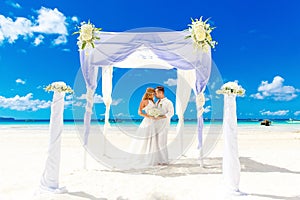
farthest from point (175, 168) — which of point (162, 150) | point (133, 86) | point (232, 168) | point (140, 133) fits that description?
point (133, 86)

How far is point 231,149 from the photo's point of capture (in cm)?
404

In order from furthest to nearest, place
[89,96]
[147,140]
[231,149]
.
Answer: [147,140]
[89,96]
[231,149]

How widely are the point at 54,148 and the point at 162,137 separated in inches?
110

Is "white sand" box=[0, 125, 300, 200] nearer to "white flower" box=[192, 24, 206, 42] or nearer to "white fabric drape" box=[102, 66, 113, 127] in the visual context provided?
"white fabric drape" box=[102, 66, 113, 127]

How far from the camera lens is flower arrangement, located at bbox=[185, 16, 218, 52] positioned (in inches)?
219

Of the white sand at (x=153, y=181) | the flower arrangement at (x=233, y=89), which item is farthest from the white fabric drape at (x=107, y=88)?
the flower arrangement at (x=233, y=89)

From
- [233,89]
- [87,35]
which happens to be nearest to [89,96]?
[87,35]

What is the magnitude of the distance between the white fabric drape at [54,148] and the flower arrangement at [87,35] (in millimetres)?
1980

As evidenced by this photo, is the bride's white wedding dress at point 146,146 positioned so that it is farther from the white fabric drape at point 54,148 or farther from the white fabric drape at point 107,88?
the white fabric drape at point 54,148

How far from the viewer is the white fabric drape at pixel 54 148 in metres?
4.04

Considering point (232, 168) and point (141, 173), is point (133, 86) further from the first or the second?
point (232, 168)

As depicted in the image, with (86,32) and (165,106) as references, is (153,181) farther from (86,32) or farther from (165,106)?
(86,32)

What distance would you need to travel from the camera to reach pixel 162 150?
6301 millimetres

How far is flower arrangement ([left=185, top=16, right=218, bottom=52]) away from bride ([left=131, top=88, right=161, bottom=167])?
1571mm
